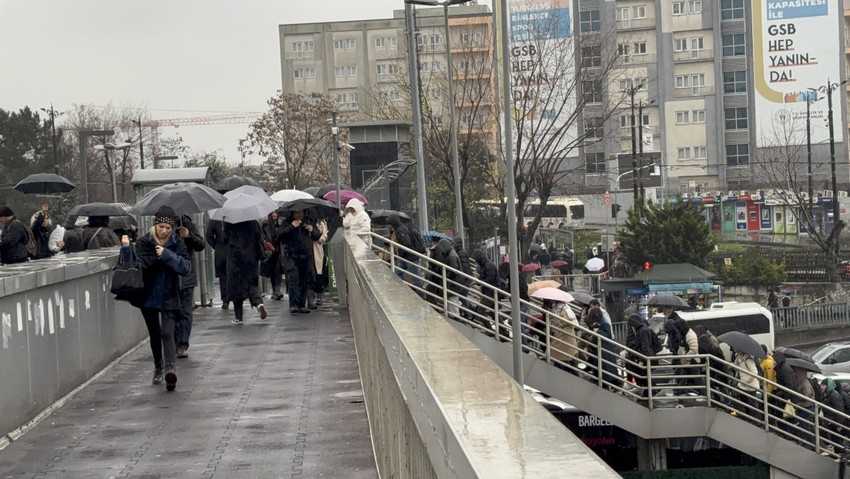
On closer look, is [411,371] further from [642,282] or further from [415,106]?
[642,282]

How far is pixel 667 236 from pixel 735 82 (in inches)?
1872

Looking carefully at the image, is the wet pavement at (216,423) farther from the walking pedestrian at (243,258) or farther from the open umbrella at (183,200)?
the walking pedestrian at (243,258)

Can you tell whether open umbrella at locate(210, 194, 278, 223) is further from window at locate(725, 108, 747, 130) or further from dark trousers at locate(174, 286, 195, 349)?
window at locate(725, 108, 747, 130)

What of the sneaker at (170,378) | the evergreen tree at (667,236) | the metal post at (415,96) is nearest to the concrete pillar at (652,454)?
the metal post at (415,96)

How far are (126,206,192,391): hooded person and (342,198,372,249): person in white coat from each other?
7840 mm

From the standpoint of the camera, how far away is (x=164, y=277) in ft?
37.7

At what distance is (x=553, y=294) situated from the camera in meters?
20.5

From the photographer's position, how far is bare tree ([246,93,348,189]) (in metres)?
69.3

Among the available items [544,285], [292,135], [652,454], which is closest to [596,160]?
[292,135]

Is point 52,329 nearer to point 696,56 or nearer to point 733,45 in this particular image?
point 696,56

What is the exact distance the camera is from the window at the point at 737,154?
3962 inches

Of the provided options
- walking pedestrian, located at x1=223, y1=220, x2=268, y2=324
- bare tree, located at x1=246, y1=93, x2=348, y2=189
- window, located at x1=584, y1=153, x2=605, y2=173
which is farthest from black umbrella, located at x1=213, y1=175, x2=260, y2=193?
window, located at x1=584, y1=153, x2=605, y2=173

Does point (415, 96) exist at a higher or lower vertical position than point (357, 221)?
higher

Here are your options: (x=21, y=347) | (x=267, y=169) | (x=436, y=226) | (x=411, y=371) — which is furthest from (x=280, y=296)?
(x=267, y=169)
